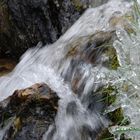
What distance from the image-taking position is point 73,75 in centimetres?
491

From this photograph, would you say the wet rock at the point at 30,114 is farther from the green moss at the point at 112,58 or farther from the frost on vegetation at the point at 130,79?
the frost on vegetation at the point at 130,79

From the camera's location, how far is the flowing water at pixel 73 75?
413cm

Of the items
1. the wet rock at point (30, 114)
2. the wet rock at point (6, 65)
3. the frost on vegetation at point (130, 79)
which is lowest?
the wet rock at point (6, 65)

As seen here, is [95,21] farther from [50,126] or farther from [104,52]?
[50,126]

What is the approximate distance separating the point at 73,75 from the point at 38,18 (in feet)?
7.42

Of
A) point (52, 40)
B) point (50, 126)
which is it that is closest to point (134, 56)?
point (50, 126)

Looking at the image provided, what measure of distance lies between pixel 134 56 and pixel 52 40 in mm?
3920

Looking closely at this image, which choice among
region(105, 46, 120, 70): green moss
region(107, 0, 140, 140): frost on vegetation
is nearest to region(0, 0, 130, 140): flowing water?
region(105, 46, 120, 70): green moss

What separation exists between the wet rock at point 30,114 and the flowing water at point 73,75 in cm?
9

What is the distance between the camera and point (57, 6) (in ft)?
22.5

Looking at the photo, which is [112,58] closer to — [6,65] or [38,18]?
[38,18]

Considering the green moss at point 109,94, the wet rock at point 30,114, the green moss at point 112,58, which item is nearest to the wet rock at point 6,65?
the wet rock at point 30,114

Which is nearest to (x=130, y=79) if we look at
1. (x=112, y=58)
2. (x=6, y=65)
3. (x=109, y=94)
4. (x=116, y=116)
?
(x=109, y=94)

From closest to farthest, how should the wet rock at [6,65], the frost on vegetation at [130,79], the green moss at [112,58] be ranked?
the frost on vegetation at [130,79] → the green moss at [112,58] → the wet rock at [6,65]
